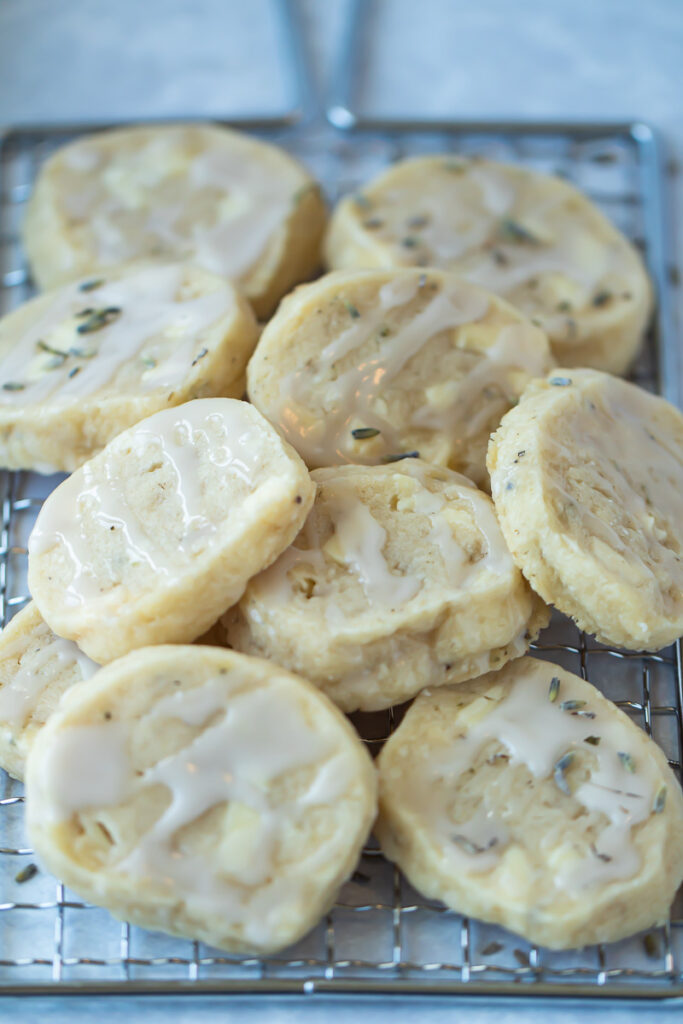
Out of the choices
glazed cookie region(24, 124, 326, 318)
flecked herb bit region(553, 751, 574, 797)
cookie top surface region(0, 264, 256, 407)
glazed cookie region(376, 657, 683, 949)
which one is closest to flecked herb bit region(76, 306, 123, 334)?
cookie top surface region(0, 264, 256, 407)

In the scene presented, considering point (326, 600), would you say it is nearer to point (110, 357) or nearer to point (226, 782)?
point (226, 782)

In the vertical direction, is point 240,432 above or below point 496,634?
above

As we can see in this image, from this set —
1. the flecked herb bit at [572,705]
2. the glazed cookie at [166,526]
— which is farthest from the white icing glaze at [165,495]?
the flecked herb bit at [572,705]

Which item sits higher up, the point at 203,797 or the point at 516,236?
the point at 516,236

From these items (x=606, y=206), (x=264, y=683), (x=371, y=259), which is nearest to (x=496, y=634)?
(x=264, y=683)

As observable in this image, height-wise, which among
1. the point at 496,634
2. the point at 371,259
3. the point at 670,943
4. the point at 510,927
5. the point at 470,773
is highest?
the point at 371,259

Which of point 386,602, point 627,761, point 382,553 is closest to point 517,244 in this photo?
point 382,553

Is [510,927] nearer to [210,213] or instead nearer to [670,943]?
[670,943]

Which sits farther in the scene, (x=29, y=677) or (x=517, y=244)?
(x=517, y=244)
